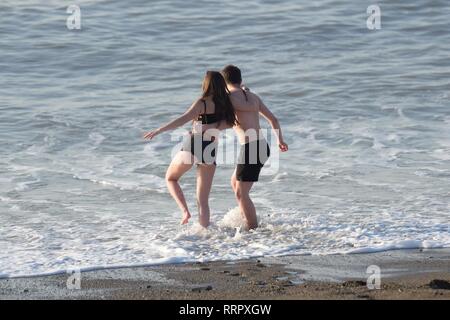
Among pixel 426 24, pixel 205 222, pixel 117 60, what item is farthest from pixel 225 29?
pixel 205 222

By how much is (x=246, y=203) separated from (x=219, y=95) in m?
1.01

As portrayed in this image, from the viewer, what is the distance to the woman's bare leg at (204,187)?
8180 mm

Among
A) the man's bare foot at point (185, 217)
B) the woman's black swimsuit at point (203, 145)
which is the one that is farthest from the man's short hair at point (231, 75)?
the man's bare foot at point (185, 217)

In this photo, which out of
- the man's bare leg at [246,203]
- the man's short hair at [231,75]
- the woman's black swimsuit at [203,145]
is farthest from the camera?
the man's bare leg at [246,203]

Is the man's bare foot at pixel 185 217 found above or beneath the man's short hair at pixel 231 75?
beneath

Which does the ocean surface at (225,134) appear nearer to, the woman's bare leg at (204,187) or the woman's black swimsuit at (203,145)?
the woman's bare leg at (204,187)

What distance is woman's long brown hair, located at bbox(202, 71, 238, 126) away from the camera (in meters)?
7.87

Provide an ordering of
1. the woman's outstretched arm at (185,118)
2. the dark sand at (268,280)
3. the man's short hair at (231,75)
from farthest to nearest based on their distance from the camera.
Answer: the man's short hair at (231,75) → the woman's outstretched arm at (185,118) → the dark sand at (268,280)

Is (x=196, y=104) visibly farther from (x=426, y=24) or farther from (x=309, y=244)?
(x=426, y=24)

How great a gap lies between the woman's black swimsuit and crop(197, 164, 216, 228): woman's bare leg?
3.9 inches

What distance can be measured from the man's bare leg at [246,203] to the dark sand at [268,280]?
93 cm

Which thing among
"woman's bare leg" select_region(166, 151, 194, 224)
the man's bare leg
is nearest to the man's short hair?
"woman's bare leg" select_region(166, 151, 194, 224)

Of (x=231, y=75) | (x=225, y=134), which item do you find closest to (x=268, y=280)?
(x=231, y=75)

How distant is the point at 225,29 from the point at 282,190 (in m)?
9.71
